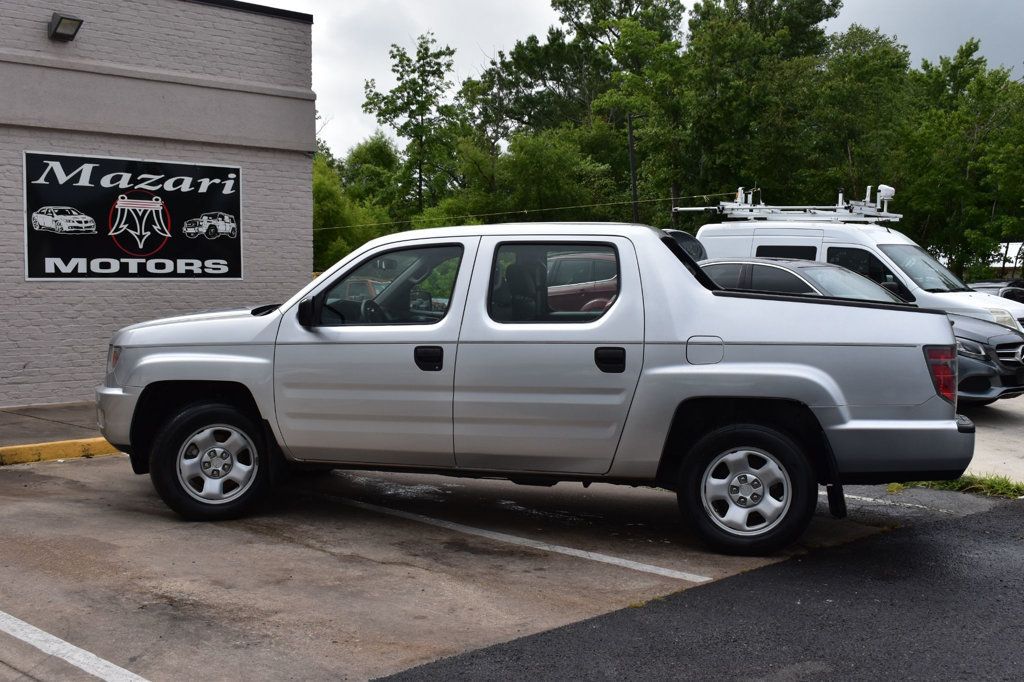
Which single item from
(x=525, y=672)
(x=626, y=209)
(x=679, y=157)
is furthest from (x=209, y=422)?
(x=626, y=209)

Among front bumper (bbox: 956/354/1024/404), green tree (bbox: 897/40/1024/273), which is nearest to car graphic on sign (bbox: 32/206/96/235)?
front bumper (bbox: 956/354/1024/404)

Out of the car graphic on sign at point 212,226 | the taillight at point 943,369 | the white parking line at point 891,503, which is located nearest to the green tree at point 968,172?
the car graphic on sign at point 212,226

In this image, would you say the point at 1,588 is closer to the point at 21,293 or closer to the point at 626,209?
the point at 21,293

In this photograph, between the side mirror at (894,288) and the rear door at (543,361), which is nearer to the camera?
the rear door at (543,361)

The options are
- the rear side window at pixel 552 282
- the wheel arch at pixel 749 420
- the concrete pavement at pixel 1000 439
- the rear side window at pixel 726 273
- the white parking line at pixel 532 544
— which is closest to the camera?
the white parking line at pixel 532 544

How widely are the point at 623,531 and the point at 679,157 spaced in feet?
124

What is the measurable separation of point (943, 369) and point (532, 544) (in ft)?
8.36

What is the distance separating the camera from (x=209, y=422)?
702 cm

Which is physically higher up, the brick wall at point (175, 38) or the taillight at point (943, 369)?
the brick wall at point (175, 38)

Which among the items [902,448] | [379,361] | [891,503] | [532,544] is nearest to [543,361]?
[379,361]

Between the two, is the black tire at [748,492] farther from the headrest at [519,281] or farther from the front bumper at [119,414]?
the front bumper at [119,414]

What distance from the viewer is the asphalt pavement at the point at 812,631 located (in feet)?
14.9

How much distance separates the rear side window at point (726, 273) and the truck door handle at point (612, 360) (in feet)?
20.5

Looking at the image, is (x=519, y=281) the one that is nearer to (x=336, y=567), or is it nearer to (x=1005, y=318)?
(x=336, y=567)
